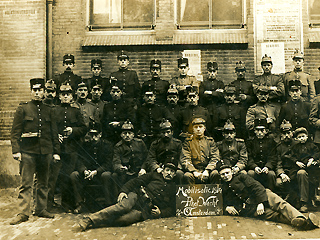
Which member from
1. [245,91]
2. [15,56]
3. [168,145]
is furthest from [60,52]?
[245,91]

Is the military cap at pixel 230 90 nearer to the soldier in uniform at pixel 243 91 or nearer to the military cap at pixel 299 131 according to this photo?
the soldier in uniform at pixel 243 91

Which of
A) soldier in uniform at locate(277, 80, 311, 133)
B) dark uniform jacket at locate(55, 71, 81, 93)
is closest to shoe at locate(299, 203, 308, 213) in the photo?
soldier in uniform at locate(277, 80, 311, 133)

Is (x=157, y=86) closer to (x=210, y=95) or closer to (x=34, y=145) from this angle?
(x=210, y=95)

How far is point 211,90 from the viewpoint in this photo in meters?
7.47

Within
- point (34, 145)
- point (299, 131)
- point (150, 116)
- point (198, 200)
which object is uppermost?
point (150, 116)

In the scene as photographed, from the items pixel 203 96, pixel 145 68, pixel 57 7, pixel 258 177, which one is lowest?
pixel 258 177

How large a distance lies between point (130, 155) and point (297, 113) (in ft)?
9.91

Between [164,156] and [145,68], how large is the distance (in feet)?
9.70

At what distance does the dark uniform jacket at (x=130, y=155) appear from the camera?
20.9ft

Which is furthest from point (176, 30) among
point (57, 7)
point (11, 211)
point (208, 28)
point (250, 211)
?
point (11, 211)

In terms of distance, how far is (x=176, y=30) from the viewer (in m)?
8.80

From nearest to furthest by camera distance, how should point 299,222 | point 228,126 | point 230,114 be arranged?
1. point 299,222
2. point 228,126
3. point 230,114

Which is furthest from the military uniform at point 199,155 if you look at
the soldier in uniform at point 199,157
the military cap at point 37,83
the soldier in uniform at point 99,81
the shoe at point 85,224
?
the military cap at point 37,83

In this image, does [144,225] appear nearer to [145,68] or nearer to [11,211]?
[11,211]
